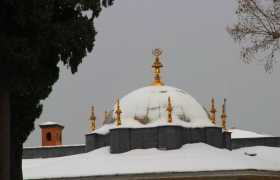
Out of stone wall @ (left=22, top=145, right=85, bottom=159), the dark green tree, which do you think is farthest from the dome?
the dark green tree

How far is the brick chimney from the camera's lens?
4675cm

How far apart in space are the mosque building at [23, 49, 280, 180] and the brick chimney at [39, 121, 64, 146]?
4688 mm

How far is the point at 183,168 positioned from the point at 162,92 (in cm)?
630

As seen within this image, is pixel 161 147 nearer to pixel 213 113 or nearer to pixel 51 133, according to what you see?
pixel 213 113

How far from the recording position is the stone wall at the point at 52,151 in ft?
140

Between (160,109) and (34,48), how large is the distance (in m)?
20.8

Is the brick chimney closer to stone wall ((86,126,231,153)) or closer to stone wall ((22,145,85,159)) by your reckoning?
stone wall ((22,145,85,159))

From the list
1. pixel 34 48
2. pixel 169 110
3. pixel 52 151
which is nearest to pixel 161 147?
pixel 169 110

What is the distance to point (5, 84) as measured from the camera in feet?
57.4

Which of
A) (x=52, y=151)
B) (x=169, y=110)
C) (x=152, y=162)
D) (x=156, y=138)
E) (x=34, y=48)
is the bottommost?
(x=152, y=162)

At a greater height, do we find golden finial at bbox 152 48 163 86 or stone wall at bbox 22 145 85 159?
golden finial at bbox 152 48 163 86

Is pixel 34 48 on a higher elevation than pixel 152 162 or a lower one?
higher

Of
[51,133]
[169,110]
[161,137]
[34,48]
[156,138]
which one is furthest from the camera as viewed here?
[51,133]

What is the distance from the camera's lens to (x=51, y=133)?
47.1 meters
